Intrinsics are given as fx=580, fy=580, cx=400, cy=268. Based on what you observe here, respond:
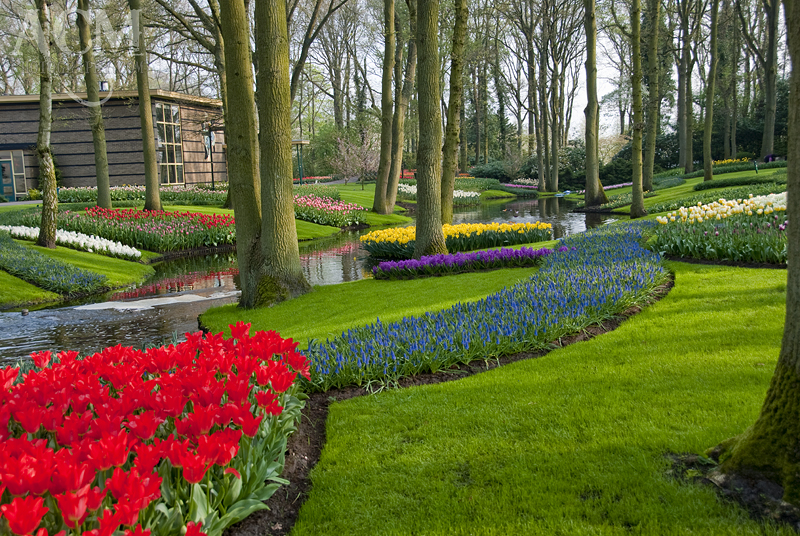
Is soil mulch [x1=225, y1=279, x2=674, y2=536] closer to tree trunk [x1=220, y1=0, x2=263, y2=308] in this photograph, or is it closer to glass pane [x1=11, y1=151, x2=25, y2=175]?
tree trunk [x1=220, y1=0, x2=263, y2=308]

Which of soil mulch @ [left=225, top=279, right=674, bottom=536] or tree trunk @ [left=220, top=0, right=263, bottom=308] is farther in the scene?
tree trunk @ [left=220, top=0, right=263, bottom=308]

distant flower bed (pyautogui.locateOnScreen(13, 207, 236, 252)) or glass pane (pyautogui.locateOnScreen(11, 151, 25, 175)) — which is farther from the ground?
glass pane (pyautogui.locateOnScreen(11, 151, 25, 175))

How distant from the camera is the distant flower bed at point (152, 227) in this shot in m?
17.8

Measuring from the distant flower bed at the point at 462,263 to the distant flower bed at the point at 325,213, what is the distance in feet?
45.2

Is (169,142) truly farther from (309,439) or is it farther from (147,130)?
(309,439)

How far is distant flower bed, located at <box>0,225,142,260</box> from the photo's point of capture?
15.7 metres

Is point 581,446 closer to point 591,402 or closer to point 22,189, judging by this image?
point 591,402

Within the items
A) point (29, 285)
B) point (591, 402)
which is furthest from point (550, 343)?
point (29, 285)

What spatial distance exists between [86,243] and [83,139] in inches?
829

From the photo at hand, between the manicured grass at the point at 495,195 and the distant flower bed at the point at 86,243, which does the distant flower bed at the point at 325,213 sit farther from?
the manicured grass at the point at 495,195

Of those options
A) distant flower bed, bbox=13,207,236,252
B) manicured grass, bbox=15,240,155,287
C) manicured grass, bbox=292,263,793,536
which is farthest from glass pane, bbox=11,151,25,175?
manicured grass, bbox=292,263,793,536

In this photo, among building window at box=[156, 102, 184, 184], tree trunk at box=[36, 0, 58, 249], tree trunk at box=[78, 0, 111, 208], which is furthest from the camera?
building window at box=[156, 102, 184, 184]

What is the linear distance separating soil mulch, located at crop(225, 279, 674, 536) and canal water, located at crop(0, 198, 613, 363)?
162 cm

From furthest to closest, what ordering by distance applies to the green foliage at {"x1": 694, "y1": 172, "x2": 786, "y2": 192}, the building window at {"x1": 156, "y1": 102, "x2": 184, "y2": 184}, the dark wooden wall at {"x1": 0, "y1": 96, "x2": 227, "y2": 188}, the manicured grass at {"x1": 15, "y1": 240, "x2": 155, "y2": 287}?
the building window at {"x1": 156, "y1": 102, "x2": 184, "y2": 184}
the dark wooden wall at {"x1": 0, "y1": 96, "x2": 227, "y2": 188}
the green foliage at {"x1": 694, "y1": 172, "x2": 786, "y2": 192}
the manicured grass at {"x1": 15, "y1": 240, "x2": 155, "y2": 287}
